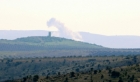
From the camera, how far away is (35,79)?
10256 cm

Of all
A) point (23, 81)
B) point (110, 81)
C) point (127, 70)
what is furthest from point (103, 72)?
point (23, 81)

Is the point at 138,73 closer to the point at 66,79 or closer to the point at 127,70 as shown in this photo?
the point at 127,70

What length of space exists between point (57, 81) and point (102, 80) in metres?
11.7

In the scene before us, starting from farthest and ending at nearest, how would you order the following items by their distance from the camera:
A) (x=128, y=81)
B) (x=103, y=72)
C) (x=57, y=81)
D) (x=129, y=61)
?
(x=129, y=61), (x=103, y=72), (x=57, y=81), (x=128, y=81)

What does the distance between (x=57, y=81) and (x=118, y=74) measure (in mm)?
15479

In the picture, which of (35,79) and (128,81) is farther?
(35,79)

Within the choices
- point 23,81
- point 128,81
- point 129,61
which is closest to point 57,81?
point 23,81

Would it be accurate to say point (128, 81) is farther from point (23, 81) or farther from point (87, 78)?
point (23, 81)

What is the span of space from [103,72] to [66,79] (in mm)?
12007

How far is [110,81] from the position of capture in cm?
9250

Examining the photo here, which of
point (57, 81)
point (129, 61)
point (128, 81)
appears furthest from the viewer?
point (129, 61)

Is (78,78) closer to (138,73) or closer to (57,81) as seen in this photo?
(57,81)

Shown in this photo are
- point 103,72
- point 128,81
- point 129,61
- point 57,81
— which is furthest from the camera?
point 129,61

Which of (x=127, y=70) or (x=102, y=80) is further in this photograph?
(x=127, y=70)
